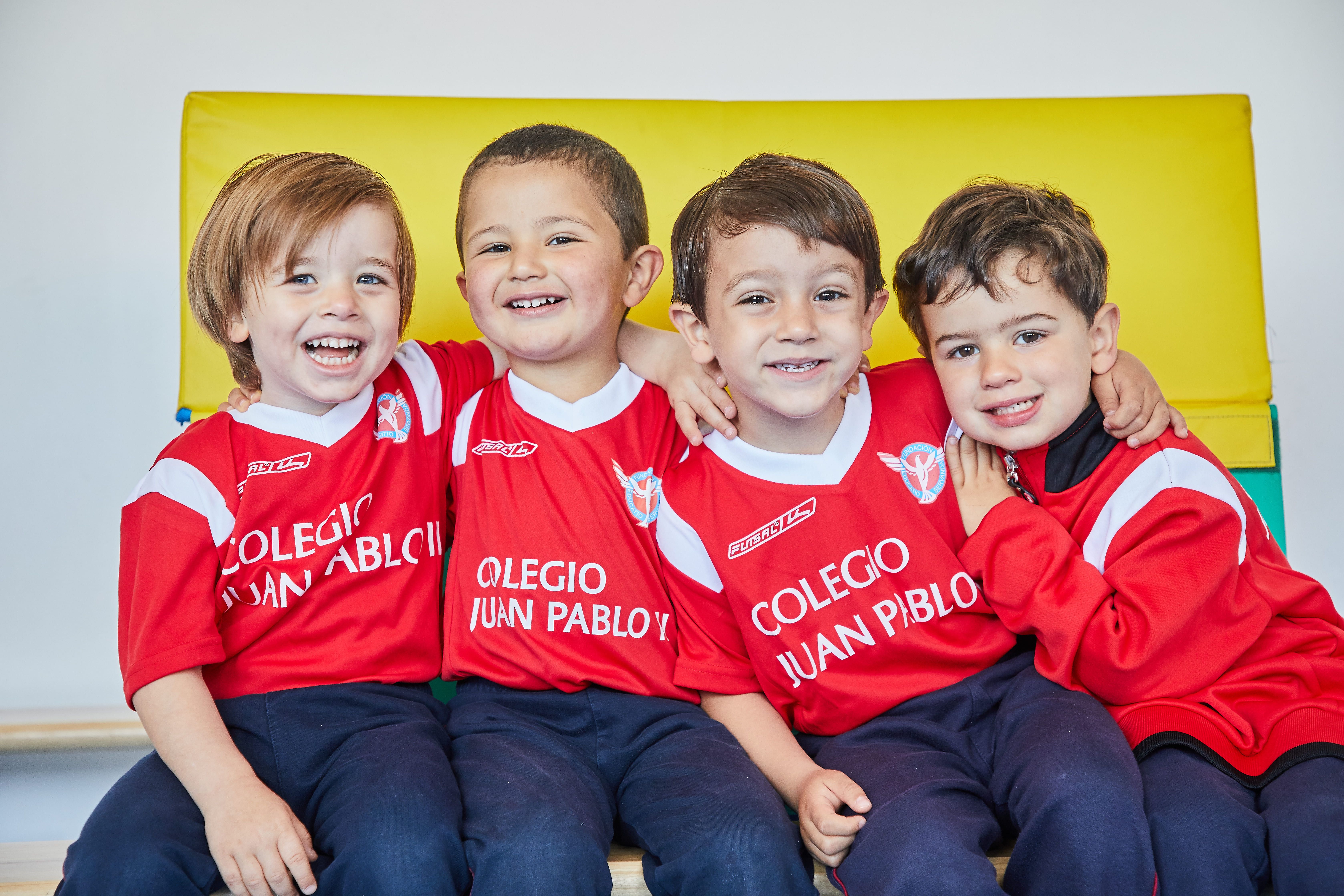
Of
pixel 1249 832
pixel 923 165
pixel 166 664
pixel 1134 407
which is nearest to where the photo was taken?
pixel 1249 832

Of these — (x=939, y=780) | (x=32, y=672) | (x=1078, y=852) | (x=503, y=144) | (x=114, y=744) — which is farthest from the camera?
(x=32, y=672)

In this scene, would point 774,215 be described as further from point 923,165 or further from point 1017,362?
point 923,165

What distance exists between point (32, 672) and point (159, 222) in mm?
909

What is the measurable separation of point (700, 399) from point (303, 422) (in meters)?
0.50

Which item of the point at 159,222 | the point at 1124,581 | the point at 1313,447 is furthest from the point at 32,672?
the point at 1313,447

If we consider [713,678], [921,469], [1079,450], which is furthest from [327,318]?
[1079,450]

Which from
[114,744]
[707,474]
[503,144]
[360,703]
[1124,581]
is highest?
[503,144]

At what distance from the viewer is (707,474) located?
1.37 metres

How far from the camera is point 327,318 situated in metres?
1.31

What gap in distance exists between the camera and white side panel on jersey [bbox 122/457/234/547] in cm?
123

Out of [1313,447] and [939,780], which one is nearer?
[939,780]

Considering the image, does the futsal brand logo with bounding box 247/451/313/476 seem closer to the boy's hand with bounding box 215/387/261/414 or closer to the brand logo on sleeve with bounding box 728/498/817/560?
A: the boy's hand with bounding box 215/387/261/414

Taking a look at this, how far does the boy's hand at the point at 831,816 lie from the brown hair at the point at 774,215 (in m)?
0.58

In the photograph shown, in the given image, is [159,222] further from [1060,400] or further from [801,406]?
[1060,400]
